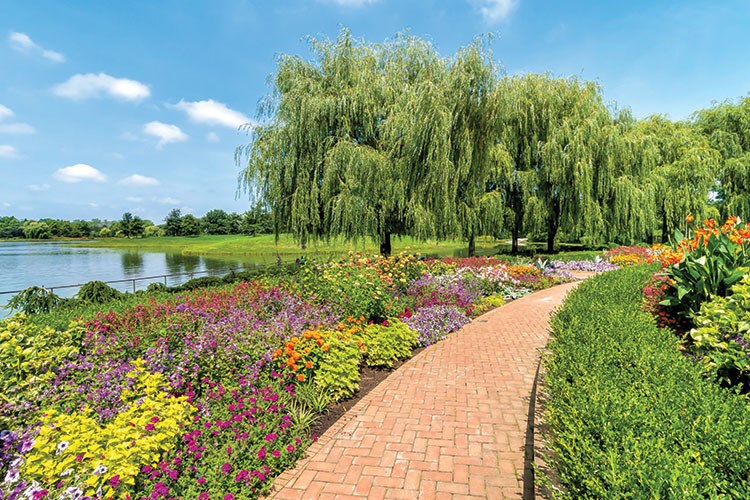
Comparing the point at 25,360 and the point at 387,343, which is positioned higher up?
the point at 25,360

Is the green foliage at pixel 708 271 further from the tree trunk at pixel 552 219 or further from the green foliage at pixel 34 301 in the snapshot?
the tree trunk at pixel 552 219

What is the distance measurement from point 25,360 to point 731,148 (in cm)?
3257

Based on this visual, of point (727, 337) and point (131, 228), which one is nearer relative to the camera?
point (727, 337)

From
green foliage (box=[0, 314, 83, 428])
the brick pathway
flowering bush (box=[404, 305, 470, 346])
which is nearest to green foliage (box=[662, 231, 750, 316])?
the brick pathway

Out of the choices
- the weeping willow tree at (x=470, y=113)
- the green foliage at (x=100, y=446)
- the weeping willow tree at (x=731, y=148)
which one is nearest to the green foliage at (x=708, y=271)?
the green foliage at (x=100, y=446)

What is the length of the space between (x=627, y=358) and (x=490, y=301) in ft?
20.1

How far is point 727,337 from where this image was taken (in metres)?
3.28

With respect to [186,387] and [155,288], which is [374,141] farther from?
[186,387]

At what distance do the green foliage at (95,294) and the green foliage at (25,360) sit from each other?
11.2 feet

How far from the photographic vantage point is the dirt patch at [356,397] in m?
3.51

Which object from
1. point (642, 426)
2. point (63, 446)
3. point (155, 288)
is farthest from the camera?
point (155, 288)

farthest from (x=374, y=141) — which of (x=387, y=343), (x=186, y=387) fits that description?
(x=186, y=387)

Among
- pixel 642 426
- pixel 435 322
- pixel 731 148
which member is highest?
pixel 731 148

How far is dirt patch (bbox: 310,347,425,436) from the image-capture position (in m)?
3.51
